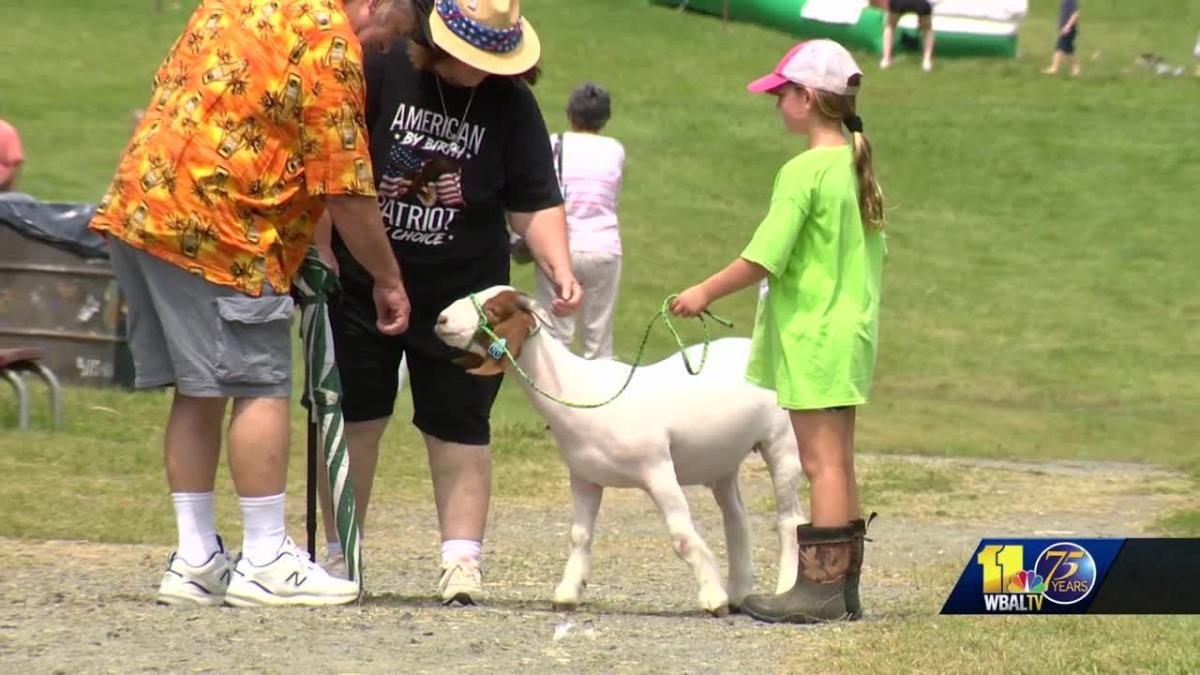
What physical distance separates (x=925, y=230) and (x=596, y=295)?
1002cm

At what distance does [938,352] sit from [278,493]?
1198 centimetres

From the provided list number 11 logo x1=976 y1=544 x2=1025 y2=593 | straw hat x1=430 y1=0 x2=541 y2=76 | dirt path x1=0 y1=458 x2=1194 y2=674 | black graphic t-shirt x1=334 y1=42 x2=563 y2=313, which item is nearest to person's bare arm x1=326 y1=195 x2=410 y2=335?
black graphic t-shirt x1=334 y1=42 x2=563 y2=313

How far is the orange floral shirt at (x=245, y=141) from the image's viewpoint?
247 inches

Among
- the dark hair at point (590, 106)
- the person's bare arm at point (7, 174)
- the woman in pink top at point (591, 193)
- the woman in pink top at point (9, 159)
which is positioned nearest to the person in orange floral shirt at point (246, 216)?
the woman in pink top at point (591, 193)

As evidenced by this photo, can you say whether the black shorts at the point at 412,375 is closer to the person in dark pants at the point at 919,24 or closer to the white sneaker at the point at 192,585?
the white sneaker at the point at 192,585

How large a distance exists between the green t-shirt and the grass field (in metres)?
0.78

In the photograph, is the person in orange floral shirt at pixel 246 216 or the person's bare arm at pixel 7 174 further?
the person's bare arm at pixel 7 174

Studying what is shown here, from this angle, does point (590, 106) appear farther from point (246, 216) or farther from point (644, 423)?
point (246, 216)

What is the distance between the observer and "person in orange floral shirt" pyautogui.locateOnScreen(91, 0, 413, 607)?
6.27m

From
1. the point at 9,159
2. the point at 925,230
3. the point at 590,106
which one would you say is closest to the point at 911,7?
the point at 925,230

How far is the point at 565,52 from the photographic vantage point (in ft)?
94.3

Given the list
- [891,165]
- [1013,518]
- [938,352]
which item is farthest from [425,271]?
[891,165]

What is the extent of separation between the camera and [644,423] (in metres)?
6.89

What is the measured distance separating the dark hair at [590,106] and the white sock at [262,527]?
258 inches
